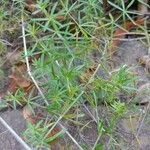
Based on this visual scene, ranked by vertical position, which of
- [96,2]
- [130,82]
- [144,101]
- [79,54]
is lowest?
[144,101]

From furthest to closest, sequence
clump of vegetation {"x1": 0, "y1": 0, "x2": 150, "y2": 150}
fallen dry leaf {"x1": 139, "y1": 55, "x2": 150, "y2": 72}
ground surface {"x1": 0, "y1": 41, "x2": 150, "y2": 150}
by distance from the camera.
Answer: fallen dry leaf {"x1": 139, "y1": 55, "x2": 150, "y2": 72}
ground surface {"x1": 0, "y1": 41, "x2": 150, "y2": 150}
clump of vegetation {"x1": 0, "y1": 0, "x2": 150, "y2": 150}

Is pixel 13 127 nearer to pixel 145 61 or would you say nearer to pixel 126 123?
pixel 126 123

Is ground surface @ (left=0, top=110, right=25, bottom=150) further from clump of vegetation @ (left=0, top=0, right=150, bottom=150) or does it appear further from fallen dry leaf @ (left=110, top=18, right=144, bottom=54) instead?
fallen dry leaf @ (left=110, top=18, right=144, bottom=54)

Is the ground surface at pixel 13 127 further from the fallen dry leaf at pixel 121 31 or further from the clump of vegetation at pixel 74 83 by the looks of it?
the fallen dry leaf at pixel 121 31

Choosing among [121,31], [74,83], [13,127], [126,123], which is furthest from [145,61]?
[13,127]

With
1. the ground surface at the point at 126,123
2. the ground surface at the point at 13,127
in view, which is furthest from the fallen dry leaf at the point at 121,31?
the ground surface at the point at 13,127

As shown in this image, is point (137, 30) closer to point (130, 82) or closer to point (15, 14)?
point (130, 82)

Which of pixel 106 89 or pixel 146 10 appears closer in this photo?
pixel 106 89

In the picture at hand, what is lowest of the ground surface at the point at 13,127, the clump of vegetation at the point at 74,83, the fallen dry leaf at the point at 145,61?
the ground surface at the point at 13,127

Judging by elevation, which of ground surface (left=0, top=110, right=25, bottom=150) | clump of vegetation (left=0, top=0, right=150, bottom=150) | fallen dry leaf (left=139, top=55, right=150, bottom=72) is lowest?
ground surface (left=0, top=110, right=25, bottom=150)

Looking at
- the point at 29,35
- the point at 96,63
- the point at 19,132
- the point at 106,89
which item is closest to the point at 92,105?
the point at 106,89

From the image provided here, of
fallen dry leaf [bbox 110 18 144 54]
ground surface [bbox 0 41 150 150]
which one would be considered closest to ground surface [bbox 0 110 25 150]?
ground surface [bbox 0 41 150 150]
